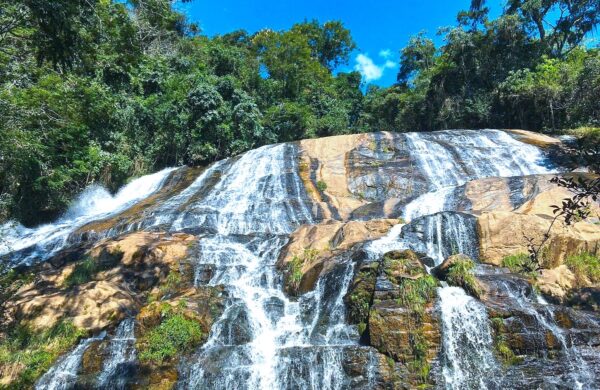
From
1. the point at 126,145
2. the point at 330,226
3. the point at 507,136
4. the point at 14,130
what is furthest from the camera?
the point at 126,145

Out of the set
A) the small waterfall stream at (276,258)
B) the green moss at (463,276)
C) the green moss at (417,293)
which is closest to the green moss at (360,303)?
the small waterfall stream at (276,258)

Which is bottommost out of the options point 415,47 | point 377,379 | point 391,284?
point 377,379

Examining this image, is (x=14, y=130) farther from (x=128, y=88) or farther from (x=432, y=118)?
(x=432, y=118)

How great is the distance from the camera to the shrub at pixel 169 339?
29.6ft

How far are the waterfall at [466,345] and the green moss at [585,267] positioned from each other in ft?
11.3

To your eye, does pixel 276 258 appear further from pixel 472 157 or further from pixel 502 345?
pixel 472 157

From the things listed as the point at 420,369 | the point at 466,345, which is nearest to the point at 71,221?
the point at 420,369

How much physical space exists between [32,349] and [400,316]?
7.53m

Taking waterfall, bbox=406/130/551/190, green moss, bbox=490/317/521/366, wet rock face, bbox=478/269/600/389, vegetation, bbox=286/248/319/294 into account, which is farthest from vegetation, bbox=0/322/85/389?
waterfall, bbox=406/130/551/190

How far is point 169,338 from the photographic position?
9258 millimetres

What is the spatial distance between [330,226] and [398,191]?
675 cm

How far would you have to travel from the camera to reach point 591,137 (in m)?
20.4

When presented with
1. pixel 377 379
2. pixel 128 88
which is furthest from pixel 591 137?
pixel 128 88

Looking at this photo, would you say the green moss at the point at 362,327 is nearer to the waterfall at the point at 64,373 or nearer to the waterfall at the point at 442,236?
the waterfall at the point at 442,236
